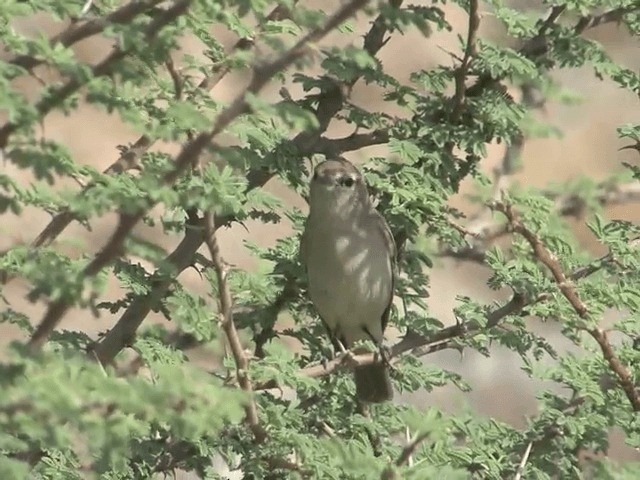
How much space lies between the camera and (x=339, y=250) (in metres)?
4.03

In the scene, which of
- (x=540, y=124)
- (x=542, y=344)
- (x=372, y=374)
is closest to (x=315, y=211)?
(x=372, y=374)

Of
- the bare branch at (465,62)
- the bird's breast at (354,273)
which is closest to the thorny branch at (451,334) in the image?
the bare branch at (465,62)

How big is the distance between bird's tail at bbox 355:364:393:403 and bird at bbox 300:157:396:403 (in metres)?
0.81

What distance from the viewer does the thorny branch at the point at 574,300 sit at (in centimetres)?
219

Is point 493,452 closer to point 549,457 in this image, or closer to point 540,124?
point 549,457

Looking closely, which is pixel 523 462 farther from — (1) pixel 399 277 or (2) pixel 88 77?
(2) pixel 88 77

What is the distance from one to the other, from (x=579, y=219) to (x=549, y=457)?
0.67 metres

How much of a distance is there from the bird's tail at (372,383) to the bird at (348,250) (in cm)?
81

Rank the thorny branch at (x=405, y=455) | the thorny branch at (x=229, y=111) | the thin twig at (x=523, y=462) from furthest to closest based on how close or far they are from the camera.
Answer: the thin twig at (x=523, y=462)
the thorny branch at (x=405, y=455)
the thorny branch at (x=229, y=111)

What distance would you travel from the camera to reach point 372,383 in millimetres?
2715

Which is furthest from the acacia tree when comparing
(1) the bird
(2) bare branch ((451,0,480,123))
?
(1) the bird

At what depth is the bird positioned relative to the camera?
3.81 metres

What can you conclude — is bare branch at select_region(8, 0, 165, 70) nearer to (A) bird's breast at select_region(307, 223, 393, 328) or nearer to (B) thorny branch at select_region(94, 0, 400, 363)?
(B) thorny branch at select_region(94, 0, 400, 363)

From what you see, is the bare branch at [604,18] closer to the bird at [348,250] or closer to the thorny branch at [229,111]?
the bird at [348,250]
